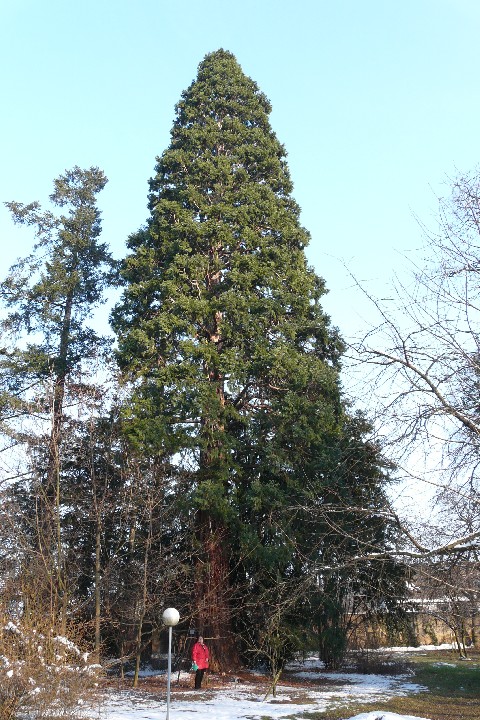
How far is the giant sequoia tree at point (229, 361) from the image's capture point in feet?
57.0

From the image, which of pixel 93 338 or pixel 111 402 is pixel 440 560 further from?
pixel 93 338

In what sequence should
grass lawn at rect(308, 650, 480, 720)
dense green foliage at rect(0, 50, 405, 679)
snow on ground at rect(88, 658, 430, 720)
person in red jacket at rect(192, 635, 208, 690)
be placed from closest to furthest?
1. snow on ground at rect(88, 658, 430, 720)
2. grass lawn at rect(308, 650, 480, 720)
3. person in red jacket at rect(192, 635, 208, 690)
4. dense green foliage at rect(0, 50, 405, 679)

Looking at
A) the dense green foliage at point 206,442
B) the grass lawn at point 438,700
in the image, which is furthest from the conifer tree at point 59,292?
the grass lawn at point 438,700

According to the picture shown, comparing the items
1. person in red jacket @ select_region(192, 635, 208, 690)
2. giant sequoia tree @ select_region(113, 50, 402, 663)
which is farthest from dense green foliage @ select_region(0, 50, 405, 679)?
person in red jacket @ select_region(192, 635, 208, 690)

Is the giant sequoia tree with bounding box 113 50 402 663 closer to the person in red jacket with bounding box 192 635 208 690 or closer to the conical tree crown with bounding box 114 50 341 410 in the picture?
the conical tree crown with bounding box 114 50 341 410

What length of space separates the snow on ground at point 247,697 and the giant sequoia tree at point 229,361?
1.70 metres

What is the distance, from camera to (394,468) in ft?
25.6

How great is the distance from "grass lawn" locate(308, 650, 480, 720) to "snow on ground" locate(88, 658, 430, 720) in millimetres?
468

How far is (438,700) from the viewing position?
1445 centimetres

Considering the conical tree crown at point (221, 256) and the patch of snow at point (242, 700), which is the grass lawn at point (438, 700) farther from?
the conical tree crown at point (221, 256)

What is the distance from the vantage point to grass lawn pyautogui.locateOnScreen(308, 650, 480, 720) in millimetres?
12312

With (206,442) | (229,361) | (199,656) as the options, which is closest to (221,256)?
(229,361)

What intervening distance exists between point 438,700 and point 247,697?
3866mm

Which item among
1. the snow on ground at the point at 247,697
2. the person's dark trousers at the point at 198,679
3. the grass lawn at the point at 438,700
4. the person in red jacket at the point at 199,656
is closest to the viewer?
the snow on ground at the point at 247,697
